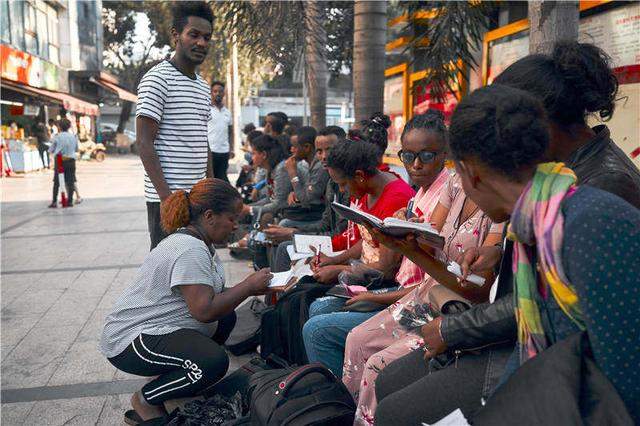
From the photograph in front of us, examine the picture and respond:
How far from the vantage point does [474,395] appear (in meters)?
1.99

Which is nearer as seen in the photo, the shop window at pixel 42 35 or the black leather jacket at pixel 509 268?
the black leather jacket at pixel 509 268

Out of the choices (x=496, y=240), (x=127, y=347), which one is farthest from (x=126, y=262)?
(x=496, y=240)

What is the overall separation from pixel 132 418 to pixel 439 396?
1.93 m

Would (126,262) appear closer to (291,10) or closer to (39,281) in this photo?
(39,281)

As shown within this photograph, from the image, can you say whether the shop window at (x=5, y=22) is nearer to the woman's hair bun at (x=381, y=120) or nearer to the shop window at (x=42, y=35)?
the shop window at (x=42, y=35)

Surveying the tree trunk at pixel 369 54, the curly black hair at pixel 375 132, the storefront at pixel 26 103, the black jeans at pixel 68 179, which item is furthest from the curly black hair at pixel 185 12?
the storefront at pixel 26 103

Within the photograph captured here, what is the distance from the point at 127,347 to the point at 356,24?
435 centimetres

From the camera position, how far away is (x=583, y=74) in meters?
2.03

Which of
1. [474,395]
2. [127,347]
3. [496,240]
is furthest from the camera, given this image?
[127,347]

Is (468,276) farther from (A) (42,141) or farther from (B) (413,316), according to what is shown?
(A) (42,141)

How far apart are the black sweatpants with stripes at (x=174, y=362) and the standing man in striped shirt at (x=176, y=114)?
921 mm

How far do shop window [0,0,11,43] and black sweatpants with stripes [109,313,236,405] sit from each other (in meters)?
21.1

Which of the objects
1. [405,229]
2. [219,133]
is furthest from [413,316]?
[219,133]

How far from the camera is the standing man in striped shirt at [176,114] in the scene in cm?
365
